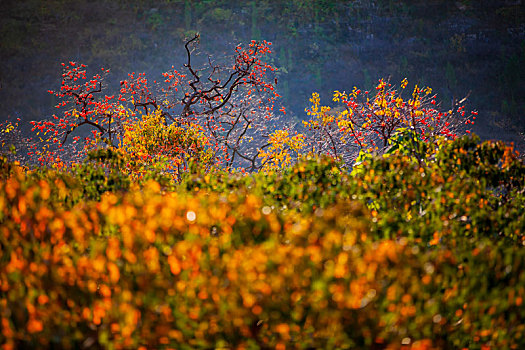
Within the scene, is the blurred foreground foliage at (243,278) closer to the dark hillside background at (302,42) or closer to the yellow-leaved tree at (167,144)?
the yellow-leaved tree at (167,144)

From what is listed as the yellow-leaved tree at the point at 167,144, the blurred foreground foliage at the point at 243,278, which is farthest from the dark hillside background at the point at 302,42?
the blurred foreground foliage at the point at 243,278

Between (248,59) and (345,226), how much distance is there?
699cm

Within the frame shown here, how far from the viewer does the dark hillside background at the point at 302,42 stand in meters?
31.9

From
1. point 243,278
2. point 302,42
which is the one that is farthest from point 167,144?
point 302,42

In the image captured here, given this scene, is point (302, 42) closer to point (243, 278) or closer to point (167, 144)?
point (167, 144)

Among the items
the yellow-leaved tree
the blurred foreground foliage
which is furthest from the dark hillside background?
the blurred foreground foliage

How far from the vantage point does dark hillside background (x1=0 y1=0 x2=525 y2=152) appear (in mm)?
31906

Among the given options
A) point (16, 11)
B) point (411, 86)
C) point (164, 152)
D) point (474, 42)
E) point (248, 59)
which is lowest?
point (164, 152)

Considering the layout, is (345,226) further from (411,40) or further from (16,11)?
(16,11)

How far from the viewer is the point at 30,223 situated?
13.5ft

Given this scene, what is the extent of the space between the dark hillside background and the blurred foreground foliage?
84.3 feet

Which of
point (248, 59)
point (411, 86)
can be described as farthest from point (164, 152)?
point (411, 86)

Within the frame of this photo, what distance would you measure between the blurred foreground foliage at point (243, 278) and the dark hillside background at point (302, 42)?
25.7 meters

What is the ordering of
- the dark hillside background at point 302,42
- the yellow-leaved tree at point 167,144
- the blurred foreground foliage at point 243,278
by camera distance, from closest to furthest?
1. the blurred foreground foliage at point 243,278
2. the yellow-leaved tree at point 167,144
3. the dark hillside background at point 302,42
